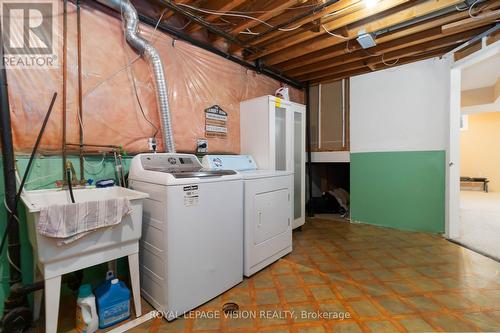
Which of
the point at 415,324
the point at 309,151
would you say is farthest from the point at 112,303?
the point at 309,151

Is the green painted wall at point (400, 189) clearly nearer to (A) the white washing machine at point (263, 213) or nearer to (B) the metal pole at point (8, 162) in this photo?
(A) the white washing machine at point (263, 213)

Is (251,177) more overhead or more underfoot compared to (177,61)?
more underfoot

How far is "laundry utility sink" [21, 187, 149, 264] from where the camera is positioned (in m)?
1.23

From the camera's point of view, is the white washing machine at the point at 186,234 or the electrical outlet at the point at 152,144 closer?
the white washing machine at the point at 186,234

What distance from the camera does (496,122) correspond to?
642 cm

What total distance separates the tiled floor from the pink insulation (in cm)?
150

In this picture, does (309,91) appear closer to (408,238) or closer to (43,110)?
(408,238)

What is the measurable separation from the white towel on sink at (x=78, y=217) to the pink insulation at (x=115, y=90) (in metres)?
0.73

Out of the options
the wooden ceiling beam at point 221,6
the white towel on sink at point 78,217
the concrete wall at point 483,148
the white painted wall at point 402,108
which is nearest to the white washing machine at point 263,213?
the white towel on sink at point 78,217

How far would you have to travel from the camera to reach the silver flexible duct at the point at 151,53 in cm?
193

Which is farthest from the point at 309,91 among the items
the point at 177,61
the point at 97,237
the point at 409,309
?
the point at 97,237

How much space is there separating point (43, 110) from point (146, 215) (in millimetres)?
1041

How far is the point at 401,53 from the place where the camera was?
3.14 meters

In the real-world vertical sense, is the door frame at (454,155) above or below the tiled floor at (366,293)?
above
